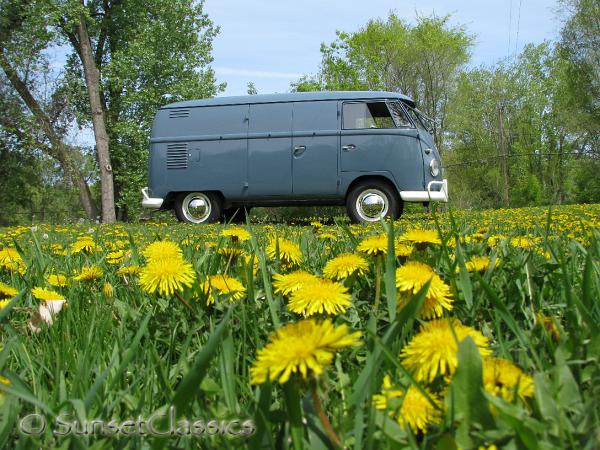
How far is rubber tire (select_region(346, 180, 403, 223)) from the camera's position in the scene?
791cm

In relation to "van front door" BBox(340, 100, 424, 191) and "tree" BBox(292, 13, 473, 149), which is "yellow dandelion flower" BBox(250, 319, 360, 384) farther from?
"tree" BBox(292, 13, 473, 149)

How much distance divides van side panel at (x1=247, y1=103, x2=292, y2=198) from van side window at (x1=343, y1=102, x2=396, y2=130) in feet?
3.23

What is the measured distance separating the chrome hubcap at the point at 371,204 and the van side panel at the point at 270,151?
124 cm

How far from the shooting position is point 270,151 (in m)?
8.43

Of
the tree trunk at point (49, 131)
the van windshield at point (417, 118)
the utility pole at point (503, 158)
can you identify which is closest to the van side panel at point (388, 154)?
the van windshield at point (417, 118)

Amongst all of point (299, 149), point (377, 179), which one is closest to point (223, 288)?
point (377, 179)

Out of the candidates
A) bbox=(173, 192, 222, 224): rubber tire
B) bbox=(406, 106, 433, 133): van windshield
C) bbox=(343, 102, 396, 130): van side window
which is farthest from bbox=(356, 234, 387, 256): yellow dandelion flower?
bbox=(173, 192, 222, 224): rubber tire

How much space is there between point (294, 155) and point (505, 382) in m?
7.97

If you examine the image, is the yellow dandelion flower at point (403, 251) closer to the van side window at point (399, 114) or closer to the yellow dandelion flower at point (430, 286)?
the yellow dandelion flower at point (430, 286)

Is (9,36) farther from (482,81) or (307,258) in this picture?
(482,81)

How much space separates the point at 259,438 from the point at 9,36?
60.2 feet

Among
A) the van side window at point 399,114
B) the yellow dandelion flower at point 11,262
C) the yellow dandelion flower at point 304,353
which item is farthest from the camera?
the van side window at point 399,114

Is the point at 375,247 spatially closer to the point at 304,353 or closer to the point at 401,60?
the point at 304,353

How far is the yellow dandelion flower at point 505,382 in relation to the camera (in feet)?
1.43
